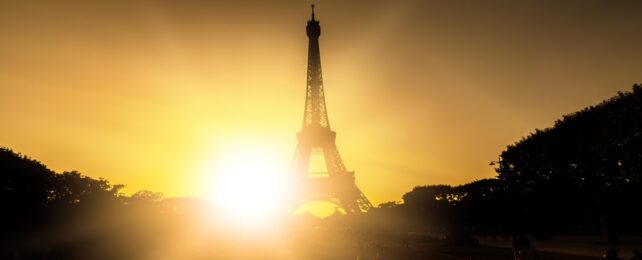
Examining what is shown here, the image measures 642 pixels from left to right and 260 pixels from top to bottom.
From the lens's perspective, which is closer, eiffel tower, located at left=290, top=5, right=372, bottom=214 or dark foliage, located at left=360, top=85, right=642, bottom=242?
dark foliage, located at left=360, top=85, right=642, bottom=242

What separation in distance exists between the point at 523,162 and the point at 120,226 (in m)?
42.0

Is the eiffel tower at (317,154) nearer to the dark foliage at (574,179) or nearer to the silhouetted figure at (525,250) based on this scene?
the dark foliage at (574,179)

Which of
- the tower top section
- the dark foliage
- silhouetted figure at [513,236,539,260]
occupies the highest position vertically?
the tower top section

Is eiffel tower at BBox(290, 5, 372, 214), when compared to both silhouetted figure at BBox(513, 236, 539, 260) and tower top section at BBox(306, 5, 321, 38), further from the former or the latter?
silhouetted figure at BBox(513, 236, 539, 260)

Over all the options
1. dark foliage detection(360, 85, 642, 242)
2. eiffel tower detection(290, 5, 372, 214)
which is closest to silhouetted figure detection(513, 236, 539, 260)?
dark foliage detection(360, 85, 642, 242)

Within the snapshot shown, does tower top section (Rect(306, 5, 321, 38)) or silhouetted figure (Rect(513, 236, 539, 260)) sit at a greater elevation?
tower top section (Rect(306, 5, 321, 38))

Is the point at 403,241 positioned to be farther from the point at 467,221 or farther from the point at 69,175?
the point at 69,175

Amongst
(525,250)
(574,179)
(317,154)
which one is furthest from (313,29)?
(525,250)

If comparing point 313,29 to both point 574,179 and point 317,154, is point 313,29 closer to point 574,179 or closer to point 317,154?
point 317,154

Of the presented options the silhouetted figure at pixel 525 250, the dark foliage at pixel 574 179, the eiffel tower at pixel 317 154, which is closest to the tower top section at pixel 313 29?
the eiffel tower at pixel 317 154

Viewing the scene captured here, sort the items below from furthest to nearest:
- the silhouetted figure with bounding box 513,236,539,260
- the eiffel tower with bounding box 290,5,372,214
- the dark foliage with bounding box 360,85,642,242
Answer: the eiffel tower with bounding box 290,5,372,214 → the dark foliage with bounding box 360,85,642,242 → the silhouetted figure with bounding box 513,236,539,260

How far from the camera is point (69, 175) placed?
48375mm

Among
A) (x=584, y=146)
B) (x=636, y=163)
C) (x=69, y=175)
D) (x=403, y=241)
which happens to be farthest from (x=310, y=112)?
(x=636, y=163)

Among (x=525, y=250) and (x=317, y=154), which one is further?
(x=317, y=154)
